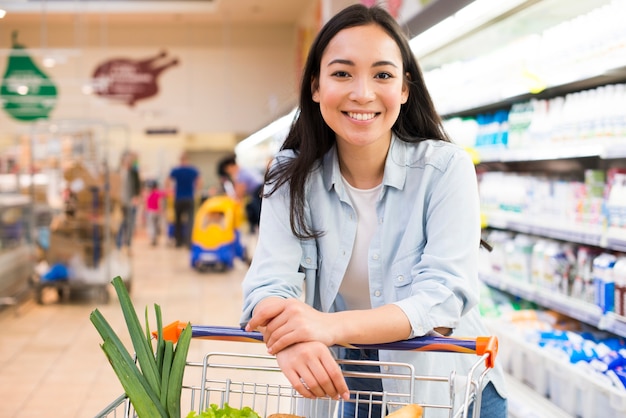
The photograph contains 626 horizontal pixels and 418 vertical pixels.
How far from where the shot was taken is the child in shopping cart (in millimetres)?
1601

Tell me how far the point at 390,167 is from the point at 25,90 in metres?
13.9

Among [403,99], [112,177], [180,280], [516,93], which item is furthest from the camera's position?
[180,280]

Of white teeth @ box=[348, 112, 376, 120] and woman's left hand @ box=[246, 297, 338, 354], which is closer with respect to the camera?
woman's left hand @ box=[246, 297, 338, 354]

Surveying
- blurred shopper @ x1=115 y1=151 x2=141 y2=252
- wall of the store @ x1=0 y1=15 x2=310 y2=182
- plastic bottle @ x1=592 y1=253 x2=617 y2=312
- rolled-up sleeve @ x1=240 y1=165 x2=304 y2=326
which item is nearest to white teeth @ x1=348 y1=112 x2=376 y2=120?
rolled-up sleeve @ x1=240 y1=165 x2=304 y2=326

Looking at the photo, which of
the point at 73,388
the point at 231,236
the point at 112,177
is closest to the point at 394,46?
the point at 73,388

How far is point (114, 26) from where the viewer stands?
17828mm

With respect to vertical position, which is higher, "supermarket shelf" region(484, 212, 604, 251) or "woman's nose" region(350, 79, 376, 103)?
"woman's nose" region(350, 79, 376, 103)

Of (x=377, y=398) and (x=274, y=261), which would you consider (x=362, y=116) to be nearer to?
(x=274, y=261)

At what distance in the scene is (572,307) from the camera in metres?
3.97

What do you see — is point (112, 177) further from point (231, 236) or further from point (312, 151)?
point (312, 151)

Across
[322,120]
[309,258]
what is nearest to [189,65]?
[322,120]

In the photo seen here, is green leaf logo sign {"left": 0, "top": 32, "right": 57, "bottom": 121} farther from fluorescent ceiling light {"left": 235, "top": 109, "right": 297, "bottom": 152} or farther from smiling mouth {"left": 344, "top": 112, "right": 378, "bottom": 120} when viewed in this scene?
smiling mouth {"left": 344, "top": 112, "right": 378, "bottom": 120}

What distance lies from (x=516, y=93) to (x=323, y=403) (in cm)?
318

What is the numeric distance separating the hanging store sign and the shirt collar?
16.1 m
